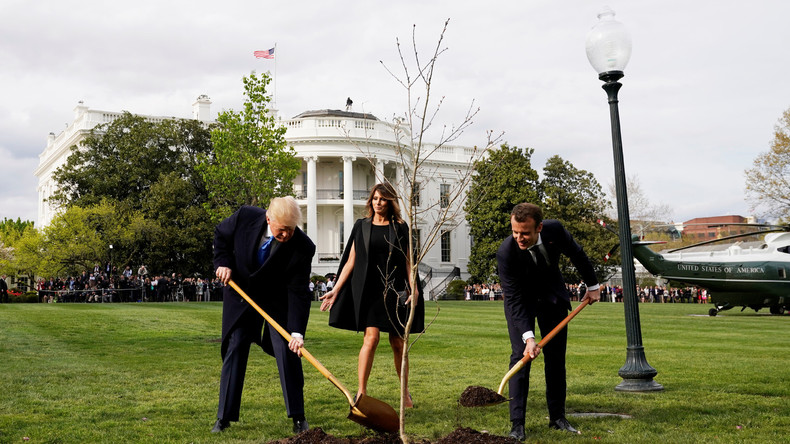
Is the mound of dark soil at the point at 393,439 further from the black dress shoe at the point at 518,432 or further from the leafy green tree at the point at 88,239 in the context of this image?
the leafy green tree at the point at 88,239

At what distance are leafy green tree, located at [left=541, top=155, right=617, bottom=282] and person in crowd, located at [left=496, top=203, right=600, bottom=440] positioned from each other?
4579 cm

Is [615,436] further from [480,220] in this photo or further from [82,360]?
[480,220]

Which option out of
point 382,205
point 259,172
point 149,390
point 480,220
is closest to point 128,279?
point 259,172

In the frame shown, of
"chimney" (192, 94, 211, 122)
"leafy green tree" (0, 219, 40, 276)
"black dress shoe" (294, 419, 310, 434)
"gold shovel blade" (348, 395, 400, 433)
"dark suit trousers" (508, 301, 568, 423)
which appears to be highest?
"chimney" (192, 94, 211, 122)

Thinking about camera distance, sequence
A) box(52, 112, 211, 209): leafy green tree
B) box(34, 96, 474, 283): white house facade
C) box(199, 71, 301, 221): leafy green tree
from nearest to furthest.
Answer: box(199, 71, 301, 221): leafy green tree < box(52, 112, 211, 209): leafy green tree < box(34, 96, 474, 283): white house facade

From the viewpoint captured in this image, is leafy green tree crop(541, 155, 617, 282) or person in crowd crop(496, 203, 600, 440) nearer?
person in crowd crop(496, 203, 600, 440)

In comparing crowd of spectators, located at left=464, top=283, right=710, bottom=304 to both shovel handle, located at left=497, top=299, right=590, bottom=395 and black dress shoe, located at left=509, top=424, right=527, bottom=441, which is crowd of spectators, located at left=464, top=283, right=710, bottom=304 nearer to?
shovel handle, located at left=497, top=299, right=590, bottom=395

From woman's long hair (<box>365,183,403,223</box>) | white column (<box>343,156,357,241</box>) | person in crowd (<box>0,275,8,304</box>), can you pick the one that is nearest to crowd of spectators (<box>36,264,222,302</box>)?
person in crowd (<box>0,275,8,304</box>)

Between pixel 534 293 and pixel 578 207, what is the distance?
50.0 metres

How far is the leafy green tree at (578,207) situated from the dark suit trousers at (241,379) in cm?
4646

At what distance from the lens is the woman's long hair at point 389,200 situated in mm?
6855

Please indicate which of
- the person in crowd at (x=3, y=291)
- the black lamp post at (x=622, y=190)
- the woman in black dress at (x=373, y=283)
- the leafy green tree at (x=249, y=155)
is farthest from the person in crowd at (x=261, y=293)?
the person in crowd at (x=3, y=291)

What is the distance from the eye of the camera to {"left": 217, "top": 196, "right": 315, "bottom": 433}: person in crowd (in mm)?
5941

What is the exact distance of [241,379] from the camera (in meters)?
6.00
